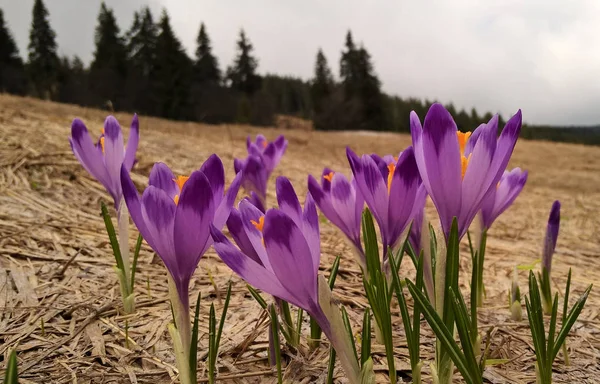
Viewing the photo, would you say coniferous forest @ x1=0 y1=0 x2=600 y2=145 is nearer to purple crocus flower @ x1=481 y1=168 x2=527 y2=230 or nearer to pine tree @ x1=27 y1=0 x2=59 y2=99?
pine tree @ x1=27 y1=0 x2=59 y2=99

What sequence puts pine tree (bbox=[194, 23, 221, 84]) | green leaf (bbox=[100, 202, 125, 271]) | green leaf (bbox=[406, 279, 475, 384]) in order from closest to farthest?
1. green leaf (bbox=[406, 279, 475, 384])
2. green leaf (bbox=[100, 202, 125, 271])
3. pine tree (bbox=[194, 23, 221, 84])

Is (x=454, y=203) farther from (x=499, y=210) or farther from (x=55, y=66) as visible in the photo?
(x=55, y=66)

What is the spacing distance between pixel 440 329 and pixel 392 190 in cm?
30

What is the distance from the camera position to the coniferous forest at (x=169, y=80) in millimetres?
26062

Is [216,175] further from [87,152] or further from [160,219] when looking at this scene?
[87,152]

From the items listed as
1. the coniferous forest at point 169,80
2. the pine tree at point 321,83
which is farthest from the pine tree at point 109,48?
the pine tree at point 321,83

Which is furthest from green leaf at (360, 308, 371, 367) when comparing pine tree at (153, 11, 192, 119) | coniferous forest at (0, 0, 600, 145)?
pine tree at (153, 11, 192, 119)

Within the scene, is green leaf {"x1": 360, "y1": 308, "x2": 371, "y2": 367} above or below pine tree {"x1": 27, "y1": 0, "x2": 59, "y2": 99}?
below

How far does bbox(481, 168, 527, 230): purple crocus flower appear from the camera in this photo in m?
1.17

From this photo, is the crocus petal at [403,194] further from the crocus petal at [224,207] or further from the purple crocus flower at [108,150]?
the purple crocus flower at [108,150]

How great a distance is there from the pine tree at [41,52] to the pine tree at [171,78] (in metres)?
8.49

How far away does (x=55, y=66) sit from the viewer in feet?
102

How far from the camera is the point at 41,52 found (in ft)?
102

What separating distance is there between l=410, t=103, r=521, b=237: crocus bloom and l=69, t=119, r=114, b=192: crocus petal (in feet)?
2.97
